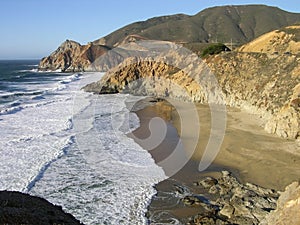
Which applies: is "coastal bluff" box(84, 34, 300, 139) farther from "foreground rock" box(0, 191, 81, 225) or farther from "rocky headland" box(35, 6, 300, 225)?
"foreground rock" box(0, 191, 81, 225)

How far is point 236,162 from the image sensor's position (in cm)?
1836

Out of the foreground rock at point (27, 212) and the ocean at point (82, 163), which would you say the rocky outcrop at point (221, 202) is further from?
the foreground rock at point (27, 212)

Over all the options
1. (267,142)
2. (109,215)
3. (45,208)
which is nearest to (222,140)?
Result: (267,142)

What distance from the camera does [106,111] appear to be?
3447 centimetres

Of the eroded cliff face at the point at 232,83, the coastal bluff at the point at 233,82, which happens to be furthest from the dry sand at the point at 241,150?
the eroded cliff face at the point at 232,83

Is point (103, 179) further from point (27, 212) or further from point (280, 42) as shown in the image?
point (280, 42)

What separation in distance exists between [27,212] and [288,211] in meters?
6.13

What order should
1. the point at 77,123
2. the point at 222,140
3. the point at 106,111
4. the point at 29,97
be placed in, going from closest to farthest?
the point at 222,140 → the point at 77,123 → the point at 106,111 → the point at 29,97

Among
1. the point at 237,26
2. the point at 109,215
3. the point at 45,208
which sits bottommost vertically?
the point at 109,215

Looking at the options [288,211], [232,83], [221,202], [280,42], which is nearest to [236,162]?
[221,202]

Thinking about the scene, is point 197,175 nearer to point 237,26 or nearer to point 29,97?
point 29,97

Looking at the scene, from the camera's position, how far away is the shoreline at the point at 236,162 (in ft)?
45.6

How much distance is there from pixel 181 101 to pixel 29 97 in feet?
67.4

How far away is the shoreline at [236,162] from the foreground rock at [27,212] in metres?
5.41
